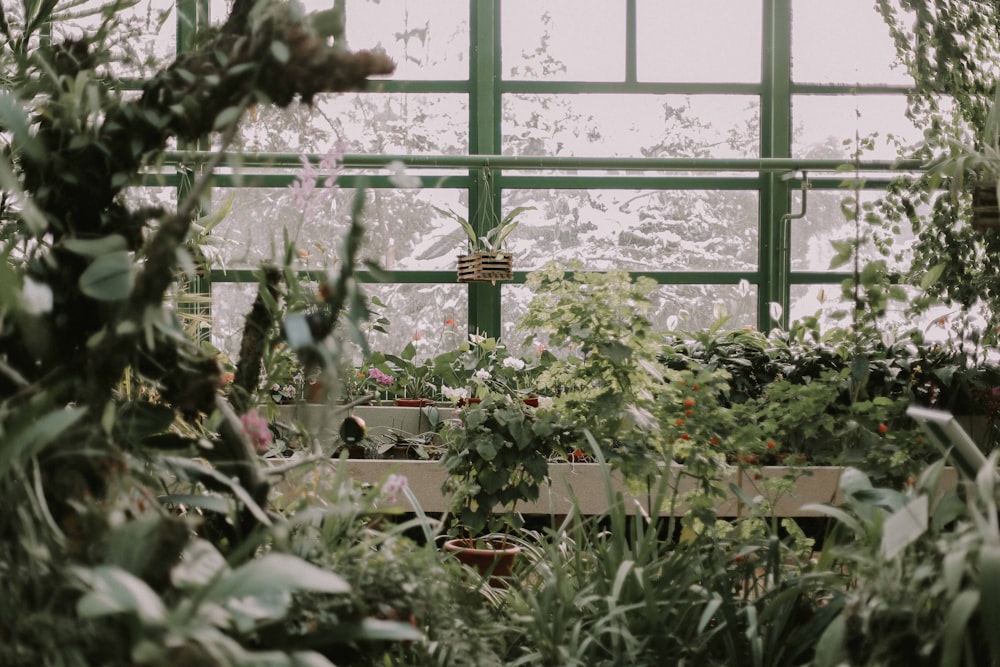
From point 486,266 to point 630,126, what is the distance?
2064 mm

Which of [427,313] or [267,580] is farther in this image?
[427,313]

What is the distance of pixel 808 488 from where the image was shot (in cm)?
388

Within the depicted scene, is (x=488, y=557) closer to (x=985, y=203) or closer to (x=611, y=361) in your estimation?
(x=611, y=361)

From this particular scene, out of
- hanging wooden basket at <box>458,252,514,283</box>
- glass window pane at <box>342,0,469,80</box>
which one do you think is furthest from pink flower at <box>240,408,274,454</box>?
glass window pane at <box>342,0,469,80</box>

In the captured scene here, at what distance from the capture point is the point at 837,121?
664cm

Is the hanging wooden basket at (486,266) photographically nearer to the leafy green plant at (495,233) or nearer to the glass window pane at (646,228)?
the leafy green plant at (495,233)

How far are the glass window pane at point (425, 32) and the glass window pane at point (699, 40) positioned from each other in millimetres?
1306

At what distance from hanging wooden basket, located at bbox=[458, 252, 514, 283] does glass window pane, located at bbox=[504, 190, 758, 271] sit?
1.23 metres

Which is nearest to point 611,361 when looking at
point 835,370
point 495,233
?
point 835,370

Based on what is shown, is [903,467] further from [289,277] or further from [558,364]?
[289,277]

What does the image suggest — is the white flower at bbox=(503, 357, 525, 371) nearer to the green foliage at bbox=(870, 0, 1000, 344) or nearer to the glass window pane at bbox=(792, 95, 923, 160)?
the green foliage at bbox=(870, 0, 1000, 344)

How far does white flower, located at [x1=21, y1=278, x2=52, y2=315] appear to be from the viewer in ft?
3.82

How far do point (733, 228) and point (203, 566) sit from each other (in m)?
5.85

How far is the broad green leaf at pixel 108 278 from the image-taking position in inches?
44.5
